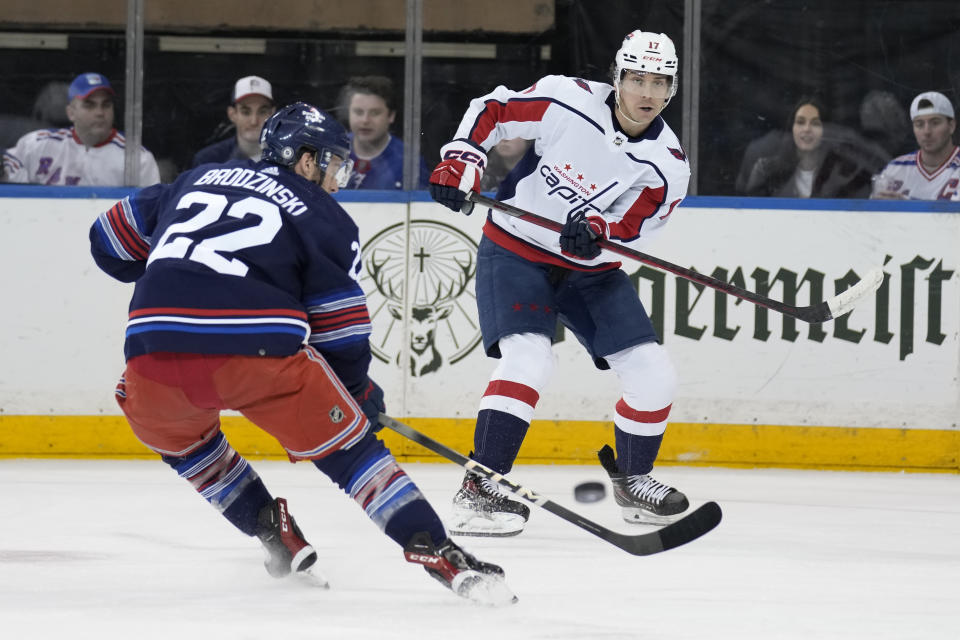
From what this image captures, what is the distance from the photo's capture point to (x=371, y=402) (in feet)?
7.80

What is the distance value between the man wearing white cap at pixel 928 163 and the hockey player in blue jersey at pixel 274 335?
2531 millimetres

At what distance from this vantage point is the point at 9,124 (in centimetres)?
429

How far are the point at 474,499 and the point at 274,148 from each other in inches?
43.5

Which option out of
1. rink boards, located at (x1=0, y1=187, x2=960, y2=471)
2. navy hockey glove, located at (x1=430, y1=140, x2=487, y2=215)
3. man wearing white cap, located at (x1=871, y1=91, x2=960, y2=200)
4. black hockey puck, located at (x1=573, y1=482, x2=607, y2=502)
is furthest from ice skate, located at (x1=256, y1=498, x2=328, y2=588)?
man wearing white cap, located at (x1=871, y1=91, x2=960, y2=200)

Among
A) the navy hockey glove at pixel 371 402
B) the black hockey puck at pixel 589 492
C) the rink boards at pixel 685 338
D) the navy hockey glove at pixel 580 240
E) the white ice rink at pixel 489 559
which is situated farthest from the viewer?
the rink boards at pixel 685 338

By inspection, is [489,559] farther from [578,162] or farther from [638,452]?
[578,162]

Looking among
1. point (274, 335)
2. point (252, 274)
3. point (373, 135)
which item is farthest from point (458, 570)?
point (373, 135)

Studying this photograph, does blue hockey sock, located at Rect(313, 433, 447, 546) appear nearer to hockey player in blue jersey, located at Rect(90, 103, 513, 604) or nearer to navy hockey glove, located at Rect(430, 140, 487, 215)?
hockey player in blue jersey, located at Rect(90, 103, 513, 604)

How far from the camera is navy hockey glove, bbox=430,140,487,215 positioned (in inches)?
120

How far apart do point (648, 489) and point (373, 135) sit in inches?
64.7

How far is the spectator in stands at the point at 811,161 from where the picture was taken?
4305mm

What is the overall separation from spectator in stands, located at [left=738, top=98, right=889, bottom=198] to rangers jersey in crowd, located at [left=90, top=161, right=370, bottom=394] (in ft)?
7.64

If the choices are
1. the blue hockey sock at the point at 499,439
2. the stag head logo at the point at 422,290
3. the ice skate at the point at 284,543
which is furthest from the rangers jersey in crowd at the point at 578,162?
the ice skate at the point at 284,543

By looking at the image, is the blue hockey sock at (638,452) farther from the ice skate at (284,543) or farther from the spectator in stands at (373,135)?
the spectator in stands at (373,135)
